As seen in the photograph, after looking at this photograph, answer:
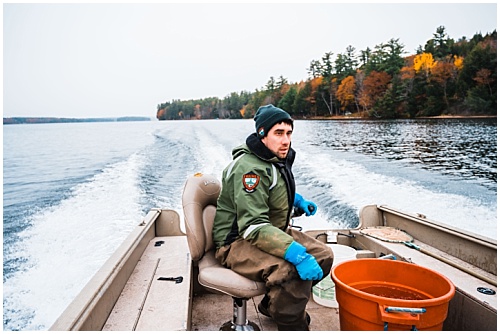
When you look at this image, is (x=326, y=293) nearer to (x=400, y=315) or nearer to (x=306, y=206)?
(x=306, y=206)

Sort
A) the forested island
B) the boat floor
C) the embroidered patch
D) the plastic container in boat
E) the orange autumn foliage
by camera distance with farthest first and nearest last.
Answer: the orange autumn foliage → the forested island → the plastic container in boat → the boat floor → the embroidered patch

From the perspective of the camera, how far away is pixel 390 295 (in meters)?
2.02

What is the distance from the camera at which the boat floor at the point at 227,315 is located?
7.76ft

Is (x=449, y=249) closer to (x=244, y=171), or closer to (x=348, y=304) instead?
(x=348, y=304)

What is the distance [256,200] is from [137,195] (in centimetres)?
542

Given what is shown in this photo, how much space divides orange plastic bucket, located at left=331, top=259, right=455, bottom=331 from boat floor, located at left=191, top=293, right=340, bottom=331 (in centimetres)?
52

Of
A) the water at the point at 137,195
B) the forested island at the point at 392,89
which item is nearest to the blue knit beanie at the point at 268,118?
the water at the point at 137,195

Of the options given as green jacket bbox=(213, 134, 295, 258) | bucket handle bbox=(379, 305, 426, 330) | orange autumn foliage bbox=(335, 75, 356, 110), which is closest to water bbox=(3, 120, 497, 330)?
green jacket bbox=(213, 134, 295, 258)

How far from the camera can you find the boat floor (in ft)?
7.76

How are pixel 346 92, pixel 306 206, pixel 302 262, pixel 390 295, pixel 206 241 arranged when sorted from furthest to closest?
pixel 346 92 < pixel 306 206 < pixel 206 241 < pixel 390 295 < pixel 302 262

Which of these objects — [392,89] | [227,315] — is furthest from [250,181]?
[392,89]

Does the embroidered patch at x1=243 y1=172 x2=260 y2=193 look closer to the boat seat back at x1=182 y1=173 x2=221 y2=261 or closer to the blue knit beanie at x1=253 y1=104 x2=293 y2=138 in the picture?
the blue knit beanie at x1=253 y1=104 x2=293 y2=138

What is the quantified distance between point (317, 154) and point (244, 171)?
9.47m

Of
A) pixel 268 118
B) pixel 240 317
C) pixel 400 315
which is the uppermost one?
pixel 268 118
